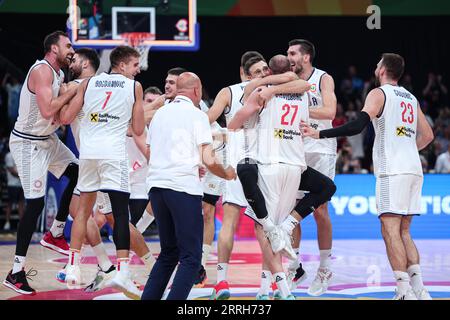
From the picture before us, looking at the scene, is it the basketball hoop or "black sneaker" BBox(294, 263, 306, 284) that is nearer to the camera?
"black sneaker" BBox(294, 263, 306, 284)

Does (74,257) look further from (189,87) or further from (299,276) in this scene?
(299,276)

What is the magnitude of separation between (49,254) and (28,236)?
4.28 m

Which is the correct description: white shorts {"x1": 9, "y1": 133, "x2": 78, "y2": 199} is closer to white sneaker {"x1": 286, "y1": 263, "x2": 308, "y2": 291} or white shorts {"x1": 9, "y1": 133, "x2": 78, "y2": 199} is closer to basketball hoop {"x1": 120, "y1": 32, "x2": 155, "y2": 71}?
white sneaker {"x1": 286, "y1": 263, "x2": 308, "y2": 291}

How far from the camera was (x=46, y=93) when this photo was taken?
8219 mm

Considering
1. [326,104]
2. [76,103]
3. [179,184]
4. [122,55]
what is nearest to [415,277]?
[326,104]

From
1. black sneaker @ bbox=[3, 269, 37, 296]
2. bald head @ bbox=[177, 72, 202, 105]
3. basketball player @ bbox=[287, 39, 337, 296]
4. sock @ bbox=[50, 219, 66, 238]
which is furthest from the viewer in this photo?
sock @ bbox=[50, 219, 66, 238]

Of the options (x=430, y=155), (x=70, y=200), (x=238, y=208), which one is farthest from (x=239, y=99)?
(x=430, y=155)

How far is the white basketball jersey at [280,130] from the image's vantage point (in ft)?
24.7

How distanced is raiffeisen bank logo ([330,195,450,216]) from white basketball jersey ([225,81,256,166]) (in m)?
7.10

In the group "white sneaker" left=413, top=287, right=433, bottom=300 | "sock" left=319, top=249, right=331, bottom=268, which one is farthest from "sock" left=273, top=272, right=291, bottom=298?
"sock" left=319, top=249, right=331, bottom=268

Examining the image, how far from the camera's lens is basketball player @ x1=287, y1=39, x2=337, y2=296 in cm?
864
